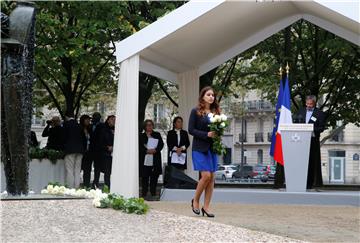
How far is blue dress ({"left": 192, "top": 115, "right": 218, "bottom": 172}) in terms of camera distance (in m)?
9.06

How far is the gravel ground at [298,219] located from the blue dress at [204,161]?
2.26 ft

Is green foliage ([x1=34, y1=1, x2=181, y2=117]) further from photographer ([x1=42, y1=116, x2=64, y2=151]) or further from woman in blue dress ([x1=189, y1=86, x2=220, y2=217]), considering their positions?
woman in blue dress ([x1=189, y1=86, x2=220, y2=217])

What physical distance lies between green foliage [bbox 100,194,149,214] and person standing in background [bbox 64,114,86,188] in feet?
22.4

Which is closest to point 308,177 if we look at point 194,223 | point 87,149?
point 87,149

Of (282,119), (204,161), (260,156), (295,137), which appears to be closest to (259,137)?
(260,156)

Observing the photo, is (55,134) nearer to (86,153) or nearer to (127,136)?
(86,153)

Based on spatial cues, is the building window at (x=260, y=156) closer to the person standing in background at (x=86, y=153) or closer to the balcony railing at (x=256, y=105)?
the balcony railing at (x=256, y=105)

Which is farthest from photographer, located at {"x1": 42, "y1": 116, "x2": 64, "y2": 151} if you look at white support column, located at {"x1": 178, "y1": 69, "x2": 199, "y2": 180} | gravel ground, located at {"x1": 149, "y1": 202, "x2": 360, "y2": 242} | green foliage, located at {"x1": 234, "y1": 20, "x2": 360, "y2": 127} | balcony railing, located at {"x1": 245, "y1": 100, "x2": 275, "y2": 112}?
balcony railing, located at {"x1": 245, "y1": 100, "x2": 275, "y2": 112}

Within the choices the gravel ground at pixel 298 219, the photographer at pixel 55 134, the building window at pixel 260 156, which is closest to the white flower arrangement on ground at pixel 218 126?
the gravel ground at pixel 298 219

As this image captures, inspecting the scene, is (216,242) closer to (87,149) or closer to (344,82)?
(87,149)

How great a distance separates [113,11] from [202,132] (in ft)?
30.5

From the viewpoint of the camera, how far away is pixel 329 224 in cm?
934

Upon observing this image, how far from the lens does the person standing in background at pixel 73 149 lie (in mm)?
14938

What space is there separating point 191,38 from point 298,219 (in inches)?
217
